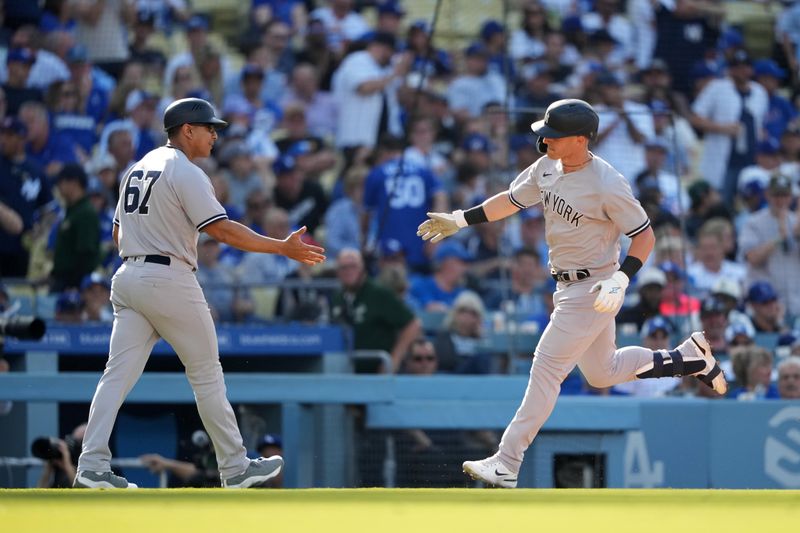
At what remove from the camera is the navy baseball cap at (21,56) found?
45.2 feet

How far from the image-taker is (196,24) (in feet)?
48.7

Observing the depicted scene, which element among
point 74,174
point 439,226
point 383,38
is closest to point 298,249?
point 439,226

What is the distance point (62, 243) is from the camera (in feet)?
37.2

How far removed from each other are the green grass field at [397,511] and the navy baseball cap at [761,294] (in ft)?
19.9

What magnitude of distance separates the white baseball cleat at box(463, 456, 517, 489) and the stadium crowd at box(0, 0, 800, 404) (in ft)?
11.6

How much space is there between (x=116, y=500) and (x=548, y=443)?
477cm

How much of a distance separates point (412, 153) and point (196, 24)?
2.90 m

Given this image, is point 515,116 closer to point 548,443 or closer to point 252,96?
point 252,96

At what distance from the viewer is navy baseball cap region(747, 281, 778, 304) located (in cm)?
1181

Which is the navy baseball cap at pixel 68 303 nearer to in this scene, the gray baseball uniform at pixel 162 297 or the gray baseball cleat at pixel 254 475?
the gray baseball uniform at pixel 162 297

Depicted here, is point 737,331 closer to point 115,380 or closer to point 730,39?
point 115,380

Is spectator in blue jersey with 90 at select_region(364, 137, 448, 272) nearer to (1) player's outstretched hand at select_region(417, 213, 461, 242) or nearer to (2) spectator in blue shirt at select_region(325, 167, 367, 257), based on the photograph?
(2) spectator in blue shirt at select_region(325, 167, 367, 257)

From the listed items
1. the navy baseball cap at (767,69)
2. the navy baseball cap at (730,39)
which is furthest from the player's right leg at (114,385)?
the navy baseball cap at (730,39)

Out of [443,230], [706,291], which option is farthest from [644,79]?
[443,230]
